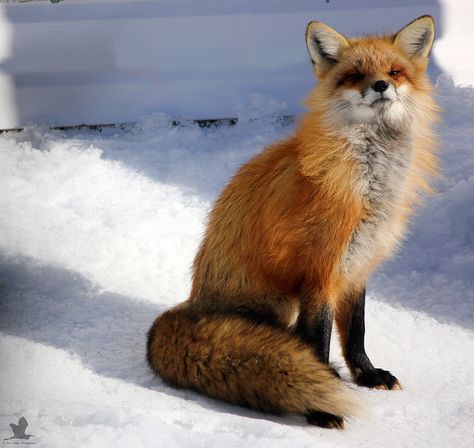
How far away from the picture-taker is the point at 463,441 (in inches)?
103

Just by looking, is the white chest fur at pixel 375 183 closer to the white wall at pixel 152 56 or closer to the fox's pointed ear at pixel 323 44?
the fox's pointed ear at pixel 323 44

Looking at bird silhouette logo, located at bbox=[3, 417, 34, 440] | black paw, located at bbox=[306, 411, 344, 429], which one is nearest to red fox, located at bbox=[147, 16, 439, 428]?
black paw, located at bbox=[306, 411, 344, 429]

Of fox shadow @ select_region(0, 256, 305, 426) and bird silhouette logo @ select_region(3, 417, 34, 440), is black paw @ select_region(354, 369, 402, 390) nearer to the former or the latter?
fox shadow @ select_region(0, 256, 305, 426)

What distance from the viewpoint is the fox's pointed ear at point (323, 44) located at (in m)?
2.88

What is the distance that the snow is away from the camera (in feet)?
8.18

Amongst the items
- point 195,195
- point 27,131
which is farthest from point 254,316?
point 27,131

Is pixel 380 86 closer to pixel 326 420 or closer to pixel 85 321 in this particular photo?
pixel 326 420

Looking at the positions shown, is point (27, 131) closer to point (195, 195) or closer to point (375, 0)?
point (195, 195)

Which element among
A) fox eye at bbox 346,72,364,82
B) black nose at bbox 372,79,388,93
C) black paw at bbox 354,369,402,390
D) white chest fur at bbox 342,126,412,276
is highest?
fox eye at bbox 346,72,364,82

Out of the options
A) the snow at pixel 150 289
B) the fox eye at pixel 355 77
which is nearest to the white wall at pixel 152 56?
the snow at pixel 150 289

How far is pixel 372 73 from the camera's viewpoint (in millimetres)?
2742

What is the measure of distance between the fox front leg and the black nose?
0.74 meters

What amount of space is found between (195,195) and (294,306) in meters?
1.54

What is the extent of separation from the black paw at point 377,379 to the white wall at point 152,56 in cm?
231
